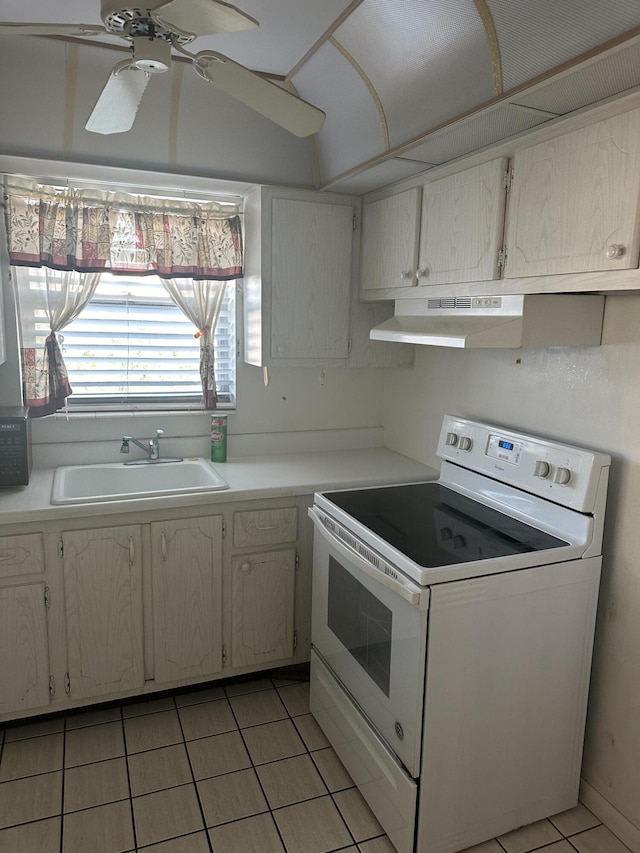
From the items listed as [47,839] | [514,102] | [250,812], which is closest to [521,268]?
[514,102]

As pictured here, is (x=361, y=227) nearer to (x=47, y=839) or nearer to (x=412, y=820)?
(x=412, y=820)

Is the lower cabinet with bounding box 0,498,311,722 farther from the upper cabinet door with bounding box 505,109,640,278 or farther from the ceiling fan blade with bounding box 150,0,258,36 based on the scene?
the ceiling fan blade with bounding box 150,0,258,36

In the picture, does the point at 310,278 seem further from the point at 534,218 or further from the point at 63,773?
the point at 63,773

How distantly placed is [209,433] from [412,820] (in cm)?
183

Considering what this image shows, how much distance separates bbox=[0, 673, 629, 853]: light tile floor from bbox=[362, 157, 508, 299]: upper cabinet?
1.79 m

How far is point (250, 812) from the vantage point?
2.02 meters

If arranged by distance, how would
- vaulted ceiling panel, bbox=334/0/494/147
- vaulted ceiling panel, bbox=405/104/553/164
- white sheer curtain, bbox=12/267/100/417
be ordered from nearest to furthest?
vaulted ceiling panel, bbox=334/0/494/147
vaulted ceiling panel, bbox=405/104/553/164
white sheer curtain, bbox=12/267/100/417

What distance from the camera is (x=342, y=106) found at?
231cm

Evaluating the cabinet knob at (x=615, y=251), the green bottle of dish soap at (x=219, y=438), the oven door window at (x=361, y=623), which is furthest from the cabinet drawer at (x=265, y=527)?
the cabinet knob at (x=615, y=251)

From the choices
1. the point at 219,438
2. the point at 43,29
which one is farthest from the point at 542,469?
the point at 43,29

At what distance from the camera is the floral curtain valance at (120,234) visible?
2.56 m

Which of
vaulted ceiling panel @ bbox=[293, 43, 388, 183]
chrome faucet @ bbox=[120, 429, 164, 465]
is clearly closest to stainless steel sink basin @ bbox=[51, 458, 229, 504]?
chrome faucet @ bbox=[120, 429, 164, 465]

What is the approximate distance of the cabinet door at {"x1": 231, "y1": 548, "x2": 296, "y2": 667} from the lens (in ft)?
8.36

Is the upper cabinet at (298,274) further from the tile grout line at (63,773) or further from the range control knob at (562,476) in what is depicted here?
the tile grout line at (63,773)
